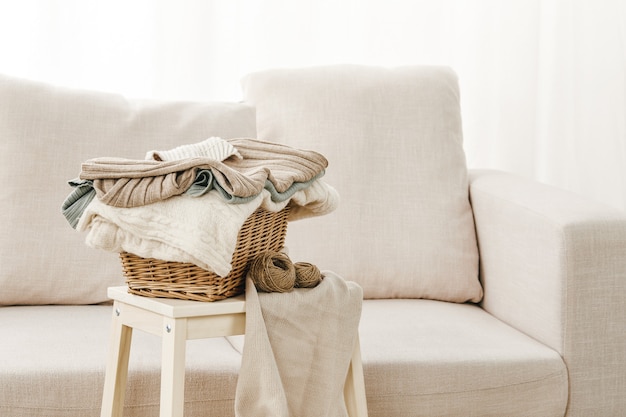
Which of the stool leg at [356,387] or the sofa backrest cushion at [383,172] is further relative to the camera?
the sofa backrest cushion at [383,172]

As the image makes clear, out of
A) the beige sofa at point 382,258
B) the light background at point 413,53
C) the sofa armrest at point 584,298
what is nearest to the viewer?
the beige sofa at point 382,258

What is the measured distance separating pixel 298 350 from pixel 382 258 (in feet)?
2.17

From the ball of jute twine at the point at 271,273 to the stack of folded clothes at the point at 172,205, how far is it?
8 centimetres

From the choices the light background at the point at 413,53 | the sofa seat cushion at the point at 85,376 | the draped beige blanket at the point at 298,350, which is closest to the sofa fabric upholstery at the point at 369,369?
the sofa seat cushion at the point at 85,376

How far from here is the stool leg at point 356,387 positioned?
132 cm

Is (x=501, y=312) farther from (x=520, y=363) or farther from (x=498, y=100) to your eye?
(x=498, y=100)

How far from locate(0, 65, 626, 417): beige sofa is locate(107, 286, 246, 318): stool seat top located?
0.19 m

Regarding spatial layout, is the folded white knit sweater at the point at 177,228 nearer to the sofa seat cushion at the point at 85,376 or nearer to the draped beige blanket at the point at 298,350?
the draped beige blanket at the point at 298,350

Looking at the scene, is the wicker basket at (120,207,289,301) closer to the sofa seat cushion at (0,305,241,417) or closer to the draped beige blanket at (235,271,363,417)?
the draped beige blanket at (235,271,363,417)

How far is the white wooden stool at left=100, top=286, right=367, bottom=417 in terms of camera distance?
112 cm

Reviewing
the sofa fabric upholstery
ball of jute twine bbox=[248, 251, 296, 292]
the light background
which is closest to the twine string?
ball of jute twine bbox=[248, 251, 296, 292]

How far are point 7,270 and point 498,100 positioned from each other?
60.2 inches

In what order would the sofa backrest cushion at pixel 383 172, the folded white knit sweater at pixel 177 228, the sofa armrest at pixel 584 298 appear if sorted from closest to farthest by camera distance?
the folded white knit sweater at pixel 177 228, the sofa armrest at pixel 584 298, the sofa backrest cushion at pixel 383 172

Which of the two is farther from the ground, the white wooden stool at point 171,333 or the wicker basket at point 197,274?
the wicker basket at point 197,274
